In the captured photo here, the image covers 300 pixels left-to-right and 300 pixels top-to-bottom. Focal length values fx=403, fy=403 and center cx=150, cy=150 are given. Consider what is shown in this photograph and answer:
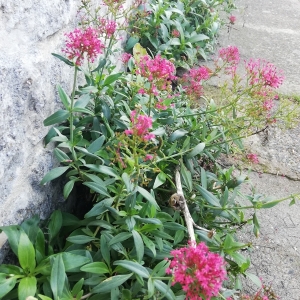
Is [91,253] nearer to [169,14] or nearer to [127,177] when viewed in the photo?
[127,177]

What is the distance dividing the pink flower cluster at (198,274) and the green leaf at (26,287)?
444mm

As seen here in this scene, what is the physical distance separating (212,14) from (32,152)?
2.89m

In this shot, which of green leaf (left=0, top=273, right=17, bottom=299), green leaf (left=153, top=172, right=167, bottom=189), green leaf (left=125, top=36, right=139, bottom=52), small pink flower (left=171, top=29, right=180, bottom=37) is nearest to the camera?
green leaf (left=0, top=273, right=17, bottom=299)

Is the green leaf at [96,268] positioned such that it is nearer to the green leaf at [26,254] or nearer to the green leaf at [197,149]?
the green leaf at [26,254]

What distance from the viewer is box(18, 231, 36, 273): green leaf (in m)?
1.26

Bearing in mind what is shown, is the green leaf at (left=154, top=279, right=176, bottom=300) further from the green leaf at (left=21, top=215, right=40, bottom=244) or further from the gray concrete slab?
the gray concrete slab

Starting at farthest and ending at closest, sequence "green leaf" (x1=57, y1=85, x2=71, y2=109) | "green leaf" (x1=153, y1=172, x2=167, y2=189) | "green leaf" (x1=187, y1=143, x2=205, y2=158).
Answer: "green leaf" (x1=187, y1=143, x2=205, y2=158), "green leaf" (x1=153, y1=172, x2=167, y2=189), "green leaf" (x1=57, y1=85, x2=71, y2=109)

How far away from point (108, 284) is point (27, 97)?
0.67m

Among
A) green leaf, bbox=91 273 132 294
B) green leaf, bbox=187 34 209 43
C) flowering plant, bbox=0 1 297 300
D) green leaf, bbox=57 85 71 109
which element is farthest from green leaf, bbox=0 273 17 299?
green leaf, bbox=187 34 209 43

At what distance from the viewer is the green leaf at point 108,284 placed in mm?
1247

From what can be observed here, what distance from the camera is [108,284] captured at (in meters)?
1.25

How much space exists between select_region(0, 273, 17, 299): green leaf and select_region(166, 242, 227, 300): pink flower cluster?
500mm

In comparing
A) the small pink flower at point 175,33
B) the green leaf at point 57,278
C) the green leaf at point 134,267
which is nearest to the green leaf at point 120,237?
the green leaf at point 134,267

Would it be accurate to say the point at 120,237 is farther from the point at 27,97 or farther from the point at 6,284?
the point at 27,97
